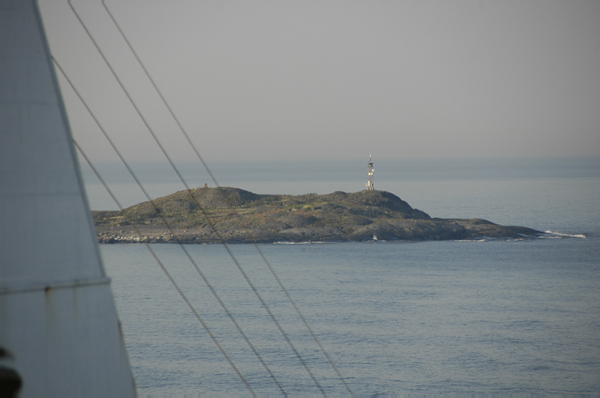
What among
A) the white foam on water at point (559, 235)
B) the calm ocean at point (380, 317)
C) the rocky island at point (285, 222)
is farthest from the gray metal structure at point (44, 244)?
the white foam on water at point (559, 235)

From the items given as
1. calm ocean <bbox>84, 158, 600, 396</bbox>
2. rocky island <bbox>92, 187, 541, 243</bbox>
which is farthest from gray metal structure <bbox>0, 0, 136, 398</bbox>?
rocky island <bbox>92, 187, 541, 243</bbox>

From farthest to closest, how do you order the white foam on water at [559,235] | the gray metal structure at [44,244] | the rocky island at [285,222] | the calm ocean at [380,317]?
1. the white foam on water at [559,235]
2. the rocky island at [285,222]
3. the calm ocean at [380,317]
4. the gray metal structure at [44,244]

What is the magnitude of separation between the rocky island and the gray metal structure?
89007 mm

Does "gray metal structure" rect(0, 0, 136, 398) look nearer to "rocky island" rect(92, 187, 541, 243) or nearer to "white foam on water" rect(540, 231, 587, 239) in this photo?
"rocky island" rect(92, 187, 541, 243)

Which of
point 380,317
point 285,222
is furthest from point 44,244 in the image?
point 285,222

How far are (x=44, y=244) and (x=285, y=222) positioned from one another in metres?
95.8

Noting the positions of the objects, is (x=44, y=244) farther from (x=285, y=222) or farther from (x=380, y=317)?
(x=285, y=222)

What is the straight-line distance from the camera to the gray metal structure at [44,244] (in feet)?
18.2

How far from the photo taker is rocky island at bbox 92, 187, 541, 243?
99.4 metres

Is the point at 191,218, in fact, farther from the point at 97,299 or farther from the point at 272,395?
the point at 97,299

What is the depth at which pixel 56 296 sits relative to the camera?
5.70 m

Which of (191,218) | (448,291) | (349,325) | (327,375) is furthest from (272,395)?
(191,218)

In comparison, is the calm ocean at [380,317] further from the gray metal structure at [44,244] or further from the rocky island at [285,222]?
the gray metal structure at [44,244]

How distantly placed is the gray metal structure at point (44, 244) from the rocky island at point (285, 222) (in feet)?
292
